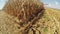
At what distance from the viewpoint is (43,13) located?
418 cm

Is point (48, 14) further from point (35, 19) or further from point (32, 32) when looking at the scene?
point (32, 32)

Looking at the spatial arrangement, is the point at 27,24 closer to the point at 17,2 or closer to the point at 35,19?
the point at 35,19

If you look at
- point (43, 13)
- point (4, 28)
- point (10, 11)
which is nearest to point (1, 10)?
point (10, 11)

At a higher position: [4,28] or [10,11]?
[10,11]

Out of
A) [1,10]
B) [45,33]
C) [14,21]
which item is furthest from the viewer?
[1,10]

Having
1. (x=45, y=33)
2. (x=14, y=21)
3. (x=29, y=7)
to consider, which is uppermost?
(x=29, y=7)

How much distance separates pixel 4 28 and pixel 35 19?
74 cm

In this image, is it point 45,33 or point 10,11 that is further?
point 10,11

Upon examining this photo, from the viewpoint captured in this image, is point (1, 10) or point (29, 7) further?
point (1, 10)

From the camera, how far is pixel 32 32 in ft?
12.6

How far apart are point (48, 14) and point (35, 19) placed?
0.38 m

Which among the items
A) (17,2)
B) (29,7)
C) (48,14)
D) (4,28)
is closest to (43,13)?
(48,14)

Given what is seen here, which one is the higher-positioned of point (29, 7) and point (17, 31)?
point (29, 7)

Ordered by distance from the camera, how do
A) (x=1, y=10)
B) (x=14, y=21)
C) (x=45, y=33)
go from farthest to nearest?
(x=1, y=10), (x=14, y=21), (x=45, y=33)
